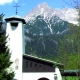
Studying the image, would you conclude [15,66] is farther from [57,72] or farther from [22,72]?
[57,72]

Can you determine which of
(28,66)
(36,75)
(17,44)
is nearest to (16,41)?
(17,44)

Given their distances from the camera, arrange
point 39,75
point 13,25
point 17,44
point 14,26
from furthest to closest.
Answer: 1. point 13,25
2. point 14,26
3. point 17,44
4. point 39,75

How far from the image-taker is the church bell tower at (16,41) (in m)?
29.8

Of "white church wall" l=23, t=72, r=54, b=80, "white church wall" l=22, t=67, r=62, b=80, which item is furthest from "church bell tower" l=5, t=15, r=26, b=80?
"white church wall" l=22, t=67, r=62, b=80

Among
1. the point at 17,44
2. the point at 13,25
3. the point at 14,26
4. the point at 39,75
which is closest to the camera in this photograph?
the point at 39,75

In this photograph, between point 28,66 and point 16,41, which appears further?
point 16,41

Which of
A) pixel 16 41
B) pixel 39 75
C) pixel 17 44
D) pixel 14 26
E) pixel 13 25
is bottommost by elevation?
pixel 39 75

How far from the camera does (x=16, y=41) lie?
30547 millimetres

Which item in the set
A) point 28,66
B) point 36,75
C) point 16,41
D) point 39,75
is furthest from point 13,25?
point 39,75

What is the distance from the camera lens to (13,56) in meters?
30.1

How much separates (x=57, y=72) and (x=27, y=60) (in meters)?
4.02

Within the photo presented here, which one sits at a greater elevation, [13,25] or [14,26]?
[13,25]

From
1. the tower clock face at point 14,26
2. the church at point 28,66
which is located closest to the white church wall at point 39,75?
the church at point 28,66

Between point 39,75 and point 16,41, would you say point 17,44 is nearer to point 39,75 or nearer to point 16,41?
point 16,41
